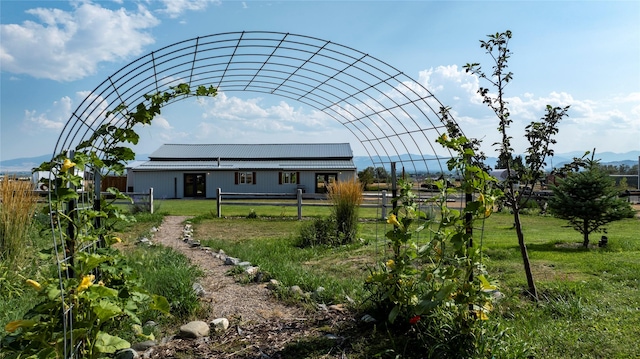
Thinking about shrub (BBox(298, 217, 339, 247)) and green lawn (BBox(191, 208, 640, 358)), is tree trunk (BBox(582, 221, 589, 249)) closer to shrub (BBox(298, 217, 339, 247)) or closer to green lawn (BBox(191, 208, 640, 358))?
green lawn (BBox(191, 208, 640, 358))

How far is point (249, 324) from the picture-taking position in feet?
12.5

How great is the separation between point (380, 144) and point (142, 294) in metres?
5.01

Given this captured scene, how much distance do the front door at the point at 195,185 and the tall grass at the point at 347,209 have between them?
20003 mm

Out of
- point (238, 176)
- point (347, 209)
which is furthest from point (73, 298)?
point (238, 176)

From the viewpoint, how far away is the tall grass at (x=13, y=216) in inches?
187

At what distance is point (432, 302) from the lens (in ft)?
9.18

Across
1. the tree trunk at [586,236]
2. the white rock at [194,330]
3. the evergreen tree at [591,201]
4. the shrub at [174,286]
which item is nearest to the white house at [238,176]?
the evergreen tree at [591,201]

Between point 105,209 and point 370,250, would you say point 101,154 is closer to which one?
point 105,209

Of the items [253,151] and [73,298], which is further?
[253,151]

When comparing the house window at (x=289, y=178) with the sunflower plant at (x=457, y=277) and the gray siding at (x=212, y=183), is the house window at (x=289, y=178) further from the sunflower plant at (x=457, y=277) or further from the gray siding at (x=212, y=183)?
the sunflower plant at (x=457, y=277)

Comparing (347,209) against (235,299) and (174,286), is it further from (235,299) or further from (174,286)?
(174,286)

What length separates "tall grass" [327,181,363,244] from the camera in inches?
334

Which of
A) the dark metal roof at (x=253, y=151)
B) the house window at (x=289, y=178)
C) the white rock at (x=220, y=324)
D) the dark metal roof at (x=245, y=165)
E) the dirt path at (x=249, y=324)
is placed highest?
the dark metal roof at (x=253, y=151)

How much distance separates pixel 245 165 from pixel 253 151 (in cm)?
321
